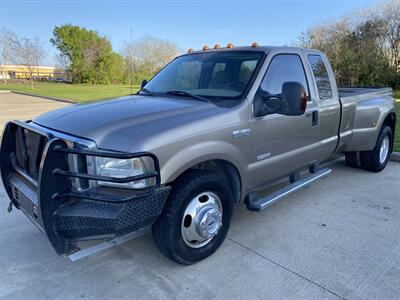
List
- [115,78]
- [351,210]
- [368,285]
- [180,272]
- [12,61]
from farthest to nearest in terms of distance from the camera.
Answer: [115,78], [12,61], [351,210], [180,272], [368,285]

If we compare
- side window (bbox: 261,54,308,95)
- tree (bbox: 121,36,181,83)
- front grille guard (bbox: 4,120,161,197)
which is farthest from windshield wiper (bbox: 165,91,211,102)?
tree (bbox: 121,36,181,83)

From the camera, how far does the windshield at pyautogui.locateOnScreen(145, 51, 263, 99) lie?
3.32 metres

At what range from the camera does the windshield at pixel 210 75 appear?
332 cm

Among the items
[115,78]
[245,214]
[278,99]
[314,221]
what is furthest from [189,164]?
[115,78]

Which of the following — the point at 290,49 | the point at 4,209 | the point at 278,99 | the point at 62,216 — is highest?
the point at 290,49

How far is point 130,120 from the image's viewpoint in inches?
102

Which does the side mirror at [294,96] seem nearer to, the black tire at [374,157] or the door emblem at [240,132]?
the door emblem at [240,132]

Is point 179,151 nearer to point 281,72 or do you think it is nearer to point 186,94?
point 186,94

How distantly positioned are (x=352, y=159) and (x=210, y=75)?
10.8 ft

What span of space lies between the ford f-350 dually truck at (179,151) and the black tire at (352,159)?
143 centimetres

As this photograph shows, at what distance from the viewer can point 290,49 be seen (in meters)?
3.85

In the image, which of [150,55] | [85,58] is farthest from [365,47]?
[85,58]

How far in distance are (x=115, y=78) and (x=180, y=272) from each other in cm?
4971

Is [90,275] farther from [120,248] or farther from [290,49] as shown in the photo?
[290,49]
